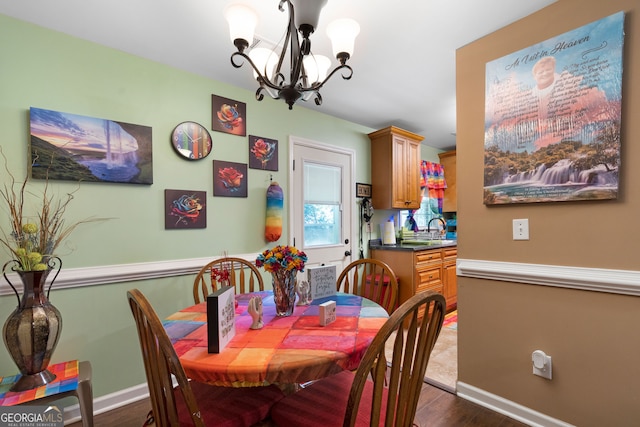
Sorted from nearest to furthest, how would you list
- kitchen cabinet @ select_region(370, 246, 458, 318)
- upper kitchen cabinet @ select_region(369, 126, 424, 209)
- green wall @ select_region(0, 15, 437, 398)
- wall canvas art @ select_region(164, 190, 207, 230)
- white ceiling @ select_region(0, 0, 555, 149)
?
1. white ceiling @ select_region(0, 0, 555, 149)
2. green wall @ select_region(0, 15, 437, 398)
3. wall canvas art @ select_region(164, 190, 207, 230)
4. kitchen cabinet @ select_region(370, 246, 458, 318)
5. upper kitchen cabinet @ select_region(369, 126, 424, 209)

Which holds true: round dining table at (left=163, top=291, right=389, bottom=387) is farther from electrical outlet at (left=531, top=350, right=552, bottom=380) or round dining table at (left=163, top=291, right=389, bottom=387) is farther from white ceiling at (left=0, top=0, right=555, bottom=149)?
white ceiling at (left=0, top=0, right=555, bottom=149)

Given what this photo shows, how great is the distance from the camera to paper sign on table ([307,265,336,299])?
5.38ft

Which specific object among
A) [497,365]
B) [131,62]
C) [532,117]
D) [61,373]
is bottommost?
[497,365]

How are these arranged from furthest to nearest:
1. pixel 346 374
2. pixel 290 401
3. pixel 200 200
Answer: pixel 200 200 → pixel 346 374 → pixel 290 401

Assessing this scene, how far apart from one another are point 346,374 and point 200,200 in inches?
66.0

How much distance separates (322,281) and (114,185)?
5.01 ft

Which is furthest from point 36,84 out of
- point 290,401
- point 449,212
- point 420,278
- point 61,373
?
point 449,212

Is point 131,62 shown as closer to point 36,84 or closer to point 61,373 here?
point 36,84

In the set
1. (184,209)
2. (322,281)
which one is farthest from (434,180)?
(184,209)

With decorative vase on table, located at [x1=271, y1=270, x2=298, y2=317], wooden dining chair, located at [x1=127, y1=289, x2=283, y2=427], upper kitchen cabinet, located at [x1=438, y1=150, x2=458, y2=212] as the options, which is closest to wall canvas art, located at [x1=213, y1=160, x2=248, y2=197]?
decorative vase on table, located at [x1=271, y1=270, x2=298, y2=317]

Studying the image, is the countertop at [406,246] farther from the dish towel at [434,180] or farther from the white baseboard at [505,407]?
the white baseboard at [505,407]

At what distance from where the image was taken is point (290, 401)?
120 centimetres

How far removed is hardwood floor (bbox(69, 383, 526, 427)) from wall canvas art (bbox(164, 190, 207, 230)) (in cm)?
120

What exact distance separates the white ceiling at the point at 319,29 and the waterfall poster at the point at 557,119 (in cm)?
30
